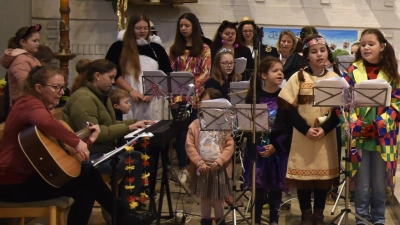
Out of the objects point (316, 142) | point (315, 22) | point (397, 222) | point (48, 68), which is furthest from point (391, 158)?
point (315, 22)

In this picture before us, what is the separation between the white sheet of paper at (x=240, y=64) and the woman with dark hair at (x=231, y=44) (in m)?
0.54

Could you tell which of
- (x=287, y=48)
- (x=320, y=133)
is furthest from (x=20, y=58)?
(x=320, y=133)

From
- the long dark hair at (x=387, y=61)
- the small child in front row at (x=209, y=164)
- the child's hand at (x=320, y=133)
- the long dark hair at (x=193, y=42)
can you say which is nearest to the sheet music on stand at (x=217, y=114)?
the small child in front row at (x=209, y=164)

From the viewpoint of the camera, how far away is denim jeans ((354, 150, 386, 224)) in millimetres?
5125

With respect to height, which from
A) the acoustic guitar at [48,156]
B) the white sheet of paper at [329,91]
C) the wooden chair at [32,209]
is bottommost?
the wooden chair at [32,209]

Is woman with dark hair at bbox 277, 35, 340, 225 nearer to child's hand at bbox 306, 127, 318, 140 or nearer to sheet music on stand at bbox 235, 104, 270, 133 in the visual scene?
child's hand at bbox 306, 127, 318, 140

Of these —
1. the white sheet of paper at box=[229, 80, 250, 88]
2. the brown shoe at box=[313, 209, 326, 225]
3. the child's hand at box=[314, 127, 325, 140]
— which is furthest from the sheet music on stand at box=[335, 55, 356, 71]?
the brown shoe at box=[313, 209, 326, 225]

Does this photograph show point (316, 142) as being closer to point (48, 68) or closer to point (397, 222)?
point (397, 222)

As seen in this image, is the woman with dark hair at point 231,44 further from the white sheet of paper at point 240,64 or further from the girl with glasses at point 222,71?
the girl with glasses at point 222,71

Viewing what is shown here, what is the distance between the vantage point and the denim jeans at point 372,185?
512 centimetres

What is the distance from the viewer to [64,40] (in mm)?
8203

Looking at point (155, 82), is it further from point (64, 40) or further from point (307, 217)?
point (64, 40)

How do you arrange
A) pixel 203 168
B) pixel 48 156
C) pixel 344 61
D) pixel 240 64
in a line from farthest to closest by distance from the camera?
pixel 344 61 → pixel 240 64 → pixel 203 168 → pixel 48 156

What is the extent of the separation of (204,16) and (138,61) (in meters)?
2.59
